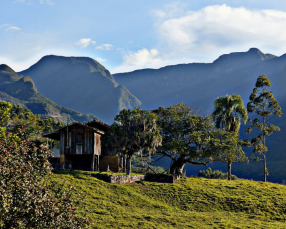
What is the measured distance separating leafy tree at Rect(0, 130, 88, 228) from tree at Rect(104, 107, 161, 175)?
2766 centimetres

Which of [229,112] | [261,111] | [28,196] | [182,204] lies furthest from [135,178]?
[28,196]

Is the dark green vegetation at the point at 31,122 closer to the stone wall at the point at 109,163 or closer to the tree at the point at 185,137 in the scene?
the stone wall at the point at 109,163

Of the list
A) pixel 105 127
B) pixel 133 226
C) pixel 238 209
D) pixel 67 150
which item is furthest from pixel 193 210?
pixel 105 127

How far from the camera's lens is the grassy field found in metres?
28.2

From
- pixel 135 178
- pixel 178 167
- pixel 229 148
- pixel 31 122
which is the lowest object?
pixel 135 178

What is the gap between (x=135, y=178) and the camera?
41.4 m

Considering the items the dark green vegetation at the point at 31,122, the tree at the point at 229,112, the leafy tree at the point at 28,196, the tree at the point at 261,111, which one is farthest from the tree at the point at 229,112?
the dark green vegetation at the point at 31,122

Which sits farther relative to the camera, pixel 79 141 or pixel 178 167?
pixel 178 167

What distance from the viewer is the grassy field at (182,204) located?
28188mm

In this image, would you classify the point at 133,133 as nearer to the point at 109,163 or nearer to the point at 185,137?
the point at 185,137

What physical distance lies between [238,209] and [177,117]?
62.5 ft

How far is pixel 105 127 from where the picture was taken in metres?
56.5

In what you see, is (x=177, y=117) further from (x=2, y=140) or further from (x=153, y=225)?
(x=2, y=140)

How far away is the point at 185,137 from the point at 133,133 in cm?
1036
